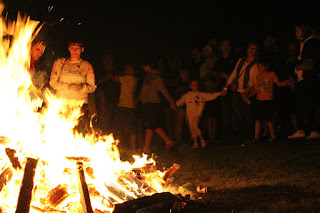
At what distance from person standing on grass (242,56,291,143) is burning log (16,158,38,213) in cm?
605

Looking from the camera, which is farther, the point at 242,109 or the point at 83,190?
the point at 242,109

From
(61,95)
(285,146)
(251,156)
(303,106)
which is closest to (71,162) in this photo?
(61,95)

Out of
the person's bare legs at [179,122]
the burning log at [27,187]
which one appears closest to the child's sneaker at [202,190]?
the burning log at [27,187]

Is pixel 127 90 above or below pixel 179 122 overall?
above

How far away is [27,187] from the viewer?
426cm

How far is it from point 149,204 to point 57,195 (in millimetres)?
1100

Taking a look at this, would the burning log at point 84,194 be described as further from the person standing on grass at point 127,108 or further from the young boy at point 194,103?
the young boy at point 194,103

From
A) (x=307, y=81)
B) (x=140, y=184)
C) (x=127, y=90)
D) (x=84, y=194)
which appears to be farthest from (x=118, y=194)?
(x=307, y=81)

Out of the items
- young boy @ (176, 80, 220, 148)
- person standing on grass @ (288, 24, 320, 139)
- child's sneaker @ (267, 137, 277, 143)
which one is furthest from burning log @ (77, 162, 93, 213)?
person standing on grass @ (288, 24, 320, 139)

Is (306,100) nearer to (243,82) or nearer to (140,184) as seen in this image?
(243,82)

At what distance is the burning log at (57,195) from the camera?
4.50 meters

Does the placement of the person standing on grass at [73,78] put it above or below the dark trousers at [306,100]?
above

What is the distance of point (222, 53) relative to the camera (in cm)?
1019

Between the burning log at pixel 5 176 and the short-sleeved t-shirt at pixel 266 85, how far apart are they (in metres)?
6.40
